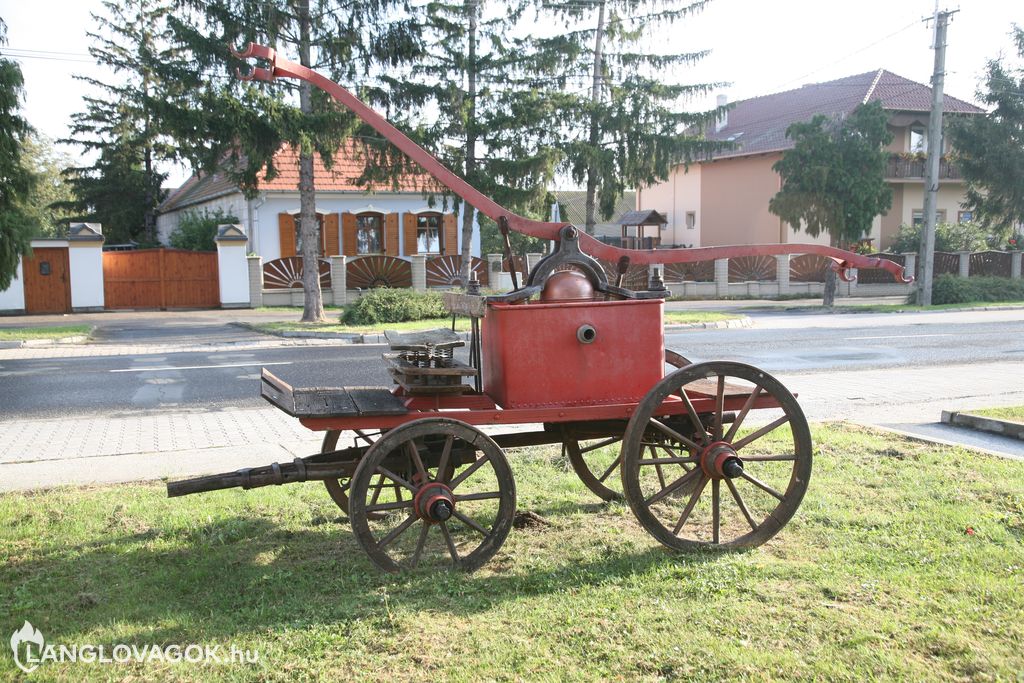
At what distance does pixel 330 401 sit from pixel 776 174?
129ft

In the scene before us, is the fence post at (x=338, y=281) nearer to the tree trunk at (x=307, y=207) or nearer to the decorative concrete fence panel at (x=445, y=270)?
the decorative concrete fence panel at (x=445, y=270)

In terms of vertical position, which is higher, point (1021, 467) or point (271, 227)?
point (271, 227)

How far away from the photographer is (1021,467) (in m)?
6.14

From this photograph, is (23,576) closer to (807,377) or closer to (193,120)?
(807,377)

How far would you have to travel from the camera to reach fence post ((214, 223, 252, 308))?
26406 mm

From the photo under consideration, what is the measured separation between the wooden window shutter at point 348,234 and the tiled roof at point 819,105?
17.0m

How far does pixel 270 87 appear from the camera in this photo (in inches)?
743

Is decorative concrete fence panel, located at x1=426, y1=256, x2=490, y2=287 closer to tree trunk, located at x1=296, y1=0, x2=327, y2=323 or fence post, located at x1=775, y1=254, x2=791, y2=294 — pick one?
tree trunk, located at x1=296, y1=0, x2=327, y2=323

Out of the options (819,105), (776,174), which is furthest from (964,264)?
(819,105)

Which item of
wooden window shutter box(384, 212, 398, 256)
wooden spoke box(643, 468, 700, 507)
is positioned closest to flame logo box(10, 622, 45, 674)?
wooden spoke box(643, 468, 700, 507)

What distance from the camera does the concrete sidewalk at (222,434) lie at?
664 cm

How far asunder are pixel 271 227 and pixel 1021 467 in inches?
1144

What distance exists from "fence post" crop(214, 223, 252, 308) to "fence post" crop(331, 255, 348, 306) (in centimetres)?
255

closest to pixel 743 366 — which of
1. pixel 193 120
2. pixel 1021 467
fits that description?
pixel 1021 467
